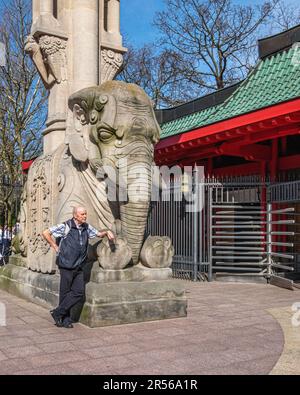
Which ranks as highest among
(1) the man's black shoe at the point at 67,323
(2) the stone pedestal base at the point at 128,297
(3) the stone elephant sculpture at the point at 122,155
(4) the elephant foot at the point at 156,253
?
(3) the stone elephant sculpture at the point at 122,155

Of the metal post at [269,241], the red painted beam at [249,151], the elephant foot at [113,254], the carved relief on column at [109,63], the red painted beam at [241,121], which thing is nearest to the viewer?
the elephant foot at [113,254]

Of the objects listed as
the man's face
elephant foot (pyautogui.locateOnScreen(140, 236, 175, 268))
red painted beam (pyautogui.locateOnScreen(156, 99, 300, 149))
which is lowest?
elephant foot (pyautogui.locateOnScreen(140, 236, 175, 268))

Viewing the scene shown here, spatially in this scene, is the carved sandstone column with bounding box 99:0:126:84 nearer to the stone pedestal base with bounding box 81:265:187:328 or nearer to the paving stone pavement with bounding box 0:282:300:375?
the stone pedestal base with bounding box 81:265:187:328

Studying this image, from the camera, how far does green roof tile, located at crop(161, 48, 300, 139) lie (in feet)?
33.1

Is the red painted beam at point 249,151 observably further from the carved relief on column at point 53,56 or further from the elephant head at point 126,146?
the elephant head at point 126,146

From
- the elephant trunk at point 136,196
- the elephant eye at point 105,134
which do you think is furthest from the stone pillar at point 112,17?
the elephant trunk at point 136,196

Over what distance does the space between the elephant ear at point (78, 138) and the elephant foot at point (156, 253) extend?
148 cm

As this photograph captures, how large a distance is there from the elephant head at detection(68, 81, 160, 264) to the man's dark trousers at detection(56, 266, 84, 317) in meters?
0.91

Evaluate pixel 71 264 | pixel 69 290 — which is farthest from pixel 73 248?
pixel 69 290

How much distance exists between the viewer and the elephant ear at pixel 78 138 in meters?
6.62

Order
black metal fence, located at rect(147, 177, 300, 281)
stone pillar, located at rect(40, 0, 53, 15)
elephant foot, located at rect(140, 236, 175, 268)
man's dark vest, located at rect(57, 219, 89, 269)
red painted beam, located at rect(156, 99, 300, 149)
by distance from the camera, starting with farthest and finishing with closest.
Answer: black metal fence, located at rect(147, 177, 300, 281)
red painted beam, located at rect(156, 99, 300, 149)
stone pillar, located at rect(40, 0, 53, 15)
elephant foot, located at rect(140, 236, 175, 268)
man's dark vest, located at rect(57, 219, 89, 269)

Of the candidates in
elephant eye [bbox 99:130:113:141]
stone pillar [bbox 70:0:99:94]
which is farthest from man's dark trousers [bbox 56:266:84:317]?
stone pillar [bbox 70:0:99:94]

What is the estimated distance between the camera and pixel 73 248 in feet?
19.1

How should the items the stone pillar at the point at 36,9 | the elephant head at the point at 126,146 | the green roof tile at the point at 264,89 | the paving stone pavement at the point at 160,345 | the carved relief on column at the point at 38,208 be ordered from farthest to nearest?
the green roof tile at the point at 264,89 → the stone pillar at the point at 36,9 → the carved relief on column at the point at 38,208 → the elephant head at the point at 126,146 → the paving stone pavement at the point at 160,345
